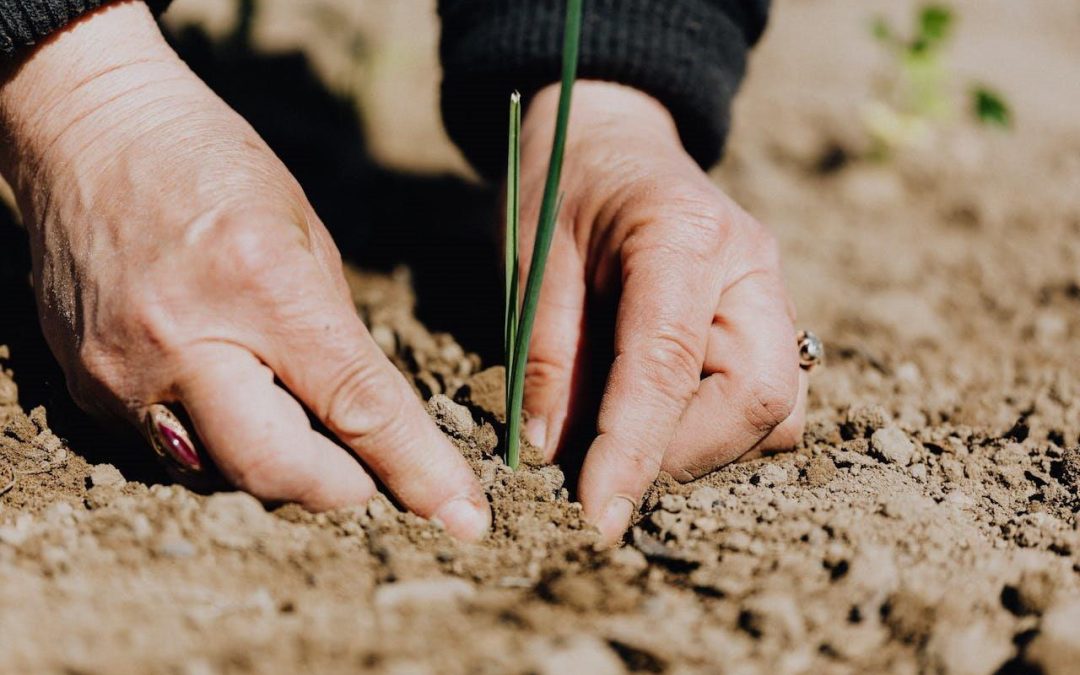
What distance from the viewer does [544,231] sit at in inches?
39.6

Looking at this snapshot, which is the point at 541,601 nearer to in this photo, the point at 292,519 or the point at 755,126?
the point at 292,519

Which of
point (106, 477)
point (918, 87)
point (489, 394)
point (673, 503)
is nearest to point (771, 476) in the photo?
point (673, 503)

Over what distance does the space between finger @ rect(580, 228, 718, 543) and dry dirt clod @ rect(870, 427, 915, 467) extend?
0.31 meters

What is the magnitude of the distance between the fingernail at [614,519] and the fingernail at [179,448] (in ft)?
1.61

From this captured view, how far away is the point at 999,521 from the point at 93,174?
4.18 feet

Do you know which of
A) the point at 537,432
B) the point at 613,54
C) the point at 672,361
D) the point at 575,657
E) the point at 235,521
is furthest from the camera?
the point at 613,54

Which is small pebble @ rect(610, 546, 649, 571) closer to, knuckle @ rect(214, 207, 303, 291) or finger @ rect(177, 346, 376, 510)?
finger @ rect(177, 346, 376, 510)

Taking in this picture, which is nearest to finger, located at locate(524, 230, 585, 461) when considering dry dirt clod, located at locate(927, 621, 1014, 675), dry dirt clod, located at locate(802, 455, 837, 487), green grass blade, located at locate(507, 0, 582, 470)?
green grass blade, located at locate(507, 0, 582, 470)

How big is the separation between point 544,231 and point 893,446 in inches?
25.8

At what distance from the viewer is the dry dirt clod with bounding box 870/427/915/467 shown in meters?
1.27

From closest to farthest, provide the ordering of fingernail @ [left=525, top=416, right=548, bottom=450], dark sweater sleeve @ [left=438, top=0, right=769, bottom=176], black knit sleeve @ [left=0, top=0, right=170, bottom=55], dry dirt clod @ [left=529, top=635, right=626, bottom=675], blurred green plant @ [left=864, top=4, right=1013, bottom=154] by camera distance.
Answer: dry dirt clod @ [left=529, top=635, right=626, bottom=675], black knit sleeve @ [left=0, top=0, right=170, bottom=55], fingernail @ [left=525, top=416, right=548, bottom=450], dark sweater sleeve @ [left=438, top=0, right=769, bottom=176], blurred green plant @ [left=864, top=4, right=1013, bottom=154]

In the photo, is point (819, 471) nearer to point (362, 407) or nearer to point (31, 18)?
point (362, 407)

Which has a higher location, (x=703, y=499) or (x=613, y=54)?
(x=613, y=54)

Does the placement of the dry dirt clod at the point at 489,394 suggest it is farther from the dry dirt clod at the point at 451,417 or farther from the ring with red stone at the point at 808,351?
the ring with red stone at the point at 808,351
